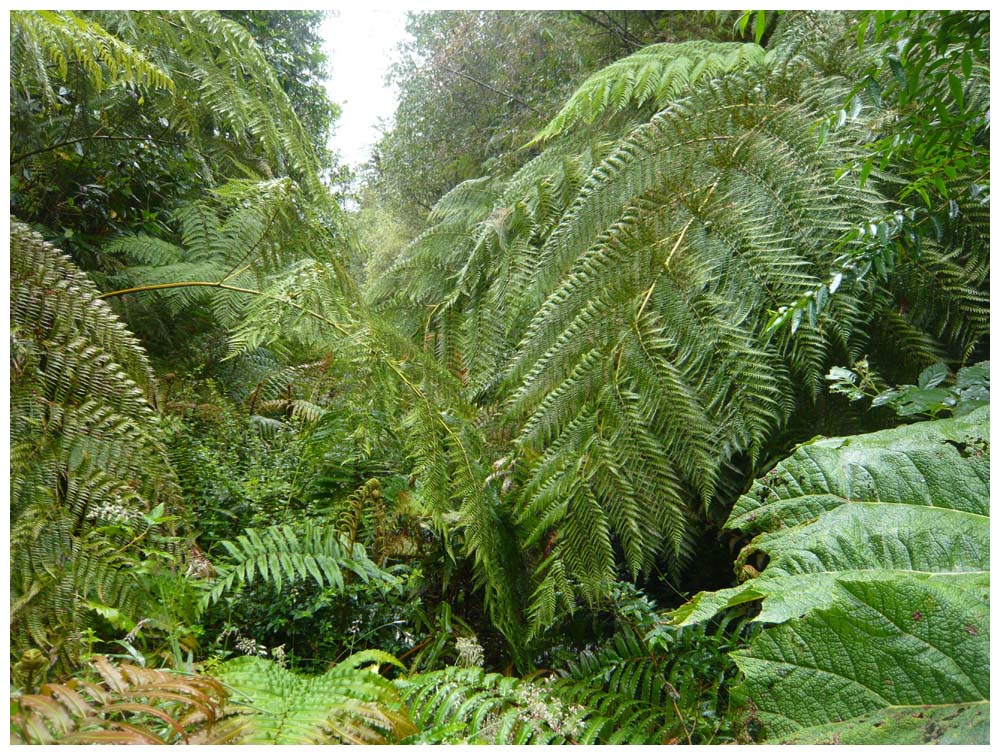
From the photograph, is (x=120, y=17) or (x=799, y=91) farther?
(x=120, y=17)

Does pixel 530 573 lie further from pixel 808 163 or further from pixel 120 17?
pixel 120 17

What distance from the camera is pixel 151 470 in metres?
1.06

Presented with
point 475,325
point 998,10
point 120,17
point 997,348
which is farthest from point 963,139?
point 120,17

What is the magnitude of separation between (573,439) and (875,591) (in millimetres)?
678

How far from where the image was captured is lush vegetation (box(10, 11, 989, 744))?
0.84m

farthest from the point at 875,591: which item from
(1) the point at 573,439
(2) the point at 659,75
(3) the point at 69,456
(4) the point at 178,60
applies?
(4) the point at 178,60

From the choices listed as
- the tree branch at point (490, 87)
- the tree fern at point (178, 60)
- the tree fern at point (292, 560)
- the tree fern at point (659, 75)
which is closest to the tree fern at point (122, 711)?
the tree fern at point (292, 560)

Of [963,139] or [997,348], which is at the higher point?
[963,139]

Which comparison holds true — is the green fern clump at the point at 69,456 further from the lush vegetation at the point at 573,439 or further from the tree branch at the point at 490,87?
the tree branch at the point at 490,87

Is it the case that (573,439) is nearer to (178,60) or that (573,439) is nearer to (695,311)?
(695,311)

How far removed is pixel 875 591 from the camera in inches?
26.3

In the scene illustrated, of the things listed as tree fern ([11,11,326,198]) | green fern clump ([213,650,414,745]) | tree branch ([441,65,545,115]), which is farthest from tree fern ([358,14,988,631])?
tree branch ([441,65,545,115])

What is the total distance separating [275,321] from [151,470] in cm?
58

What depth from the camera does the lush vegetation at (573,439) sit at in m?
0.84
